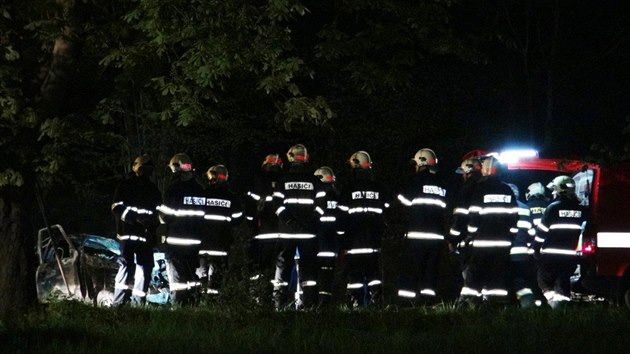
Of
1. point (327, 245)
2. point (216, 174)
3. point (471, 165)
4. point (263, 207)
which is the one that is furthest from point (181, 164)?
point (471, 165)

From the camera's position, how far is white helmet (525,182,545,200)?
15.6 m

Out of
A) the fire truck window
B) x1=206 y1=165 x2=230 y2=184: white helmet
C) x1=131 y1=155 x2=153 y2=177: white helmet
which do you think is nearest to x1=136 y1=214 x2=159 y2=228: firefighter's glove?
x1=131 y1=155 x2=153 y2=177: white helmet

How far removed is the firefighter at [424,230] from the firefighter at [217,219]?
2.42m

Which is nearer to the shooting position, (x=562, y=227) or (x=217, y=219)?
(x=562, y=227)

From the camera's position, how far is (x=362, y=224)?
586 inches

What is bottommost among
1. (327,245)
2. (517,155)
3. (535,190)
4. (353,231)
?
(327,245)

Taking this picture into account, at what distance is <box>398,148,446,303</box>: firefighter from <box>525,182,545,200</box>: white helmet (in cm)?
173

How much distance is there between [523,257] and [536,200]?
86cm

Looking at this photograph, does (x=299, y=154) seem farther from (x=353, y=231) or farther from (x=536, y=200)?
(x=536, y=200)

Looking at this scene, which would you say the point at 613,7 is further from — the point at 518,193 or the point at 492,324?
the point at 492,324

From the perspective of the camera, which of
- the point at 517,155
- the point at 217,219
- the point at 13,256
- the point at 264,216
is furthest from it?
the point at 517,155

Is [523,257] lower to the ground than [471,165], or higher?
lower

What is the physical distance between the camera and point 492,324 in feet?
39.4

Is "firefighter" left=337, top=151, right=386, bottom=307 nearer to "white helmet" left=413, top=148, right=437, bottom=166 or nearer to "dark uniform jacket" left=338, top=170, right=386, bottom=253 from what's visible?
"dark uniform jacket" left=338, top=170, right=386, bottom=253
